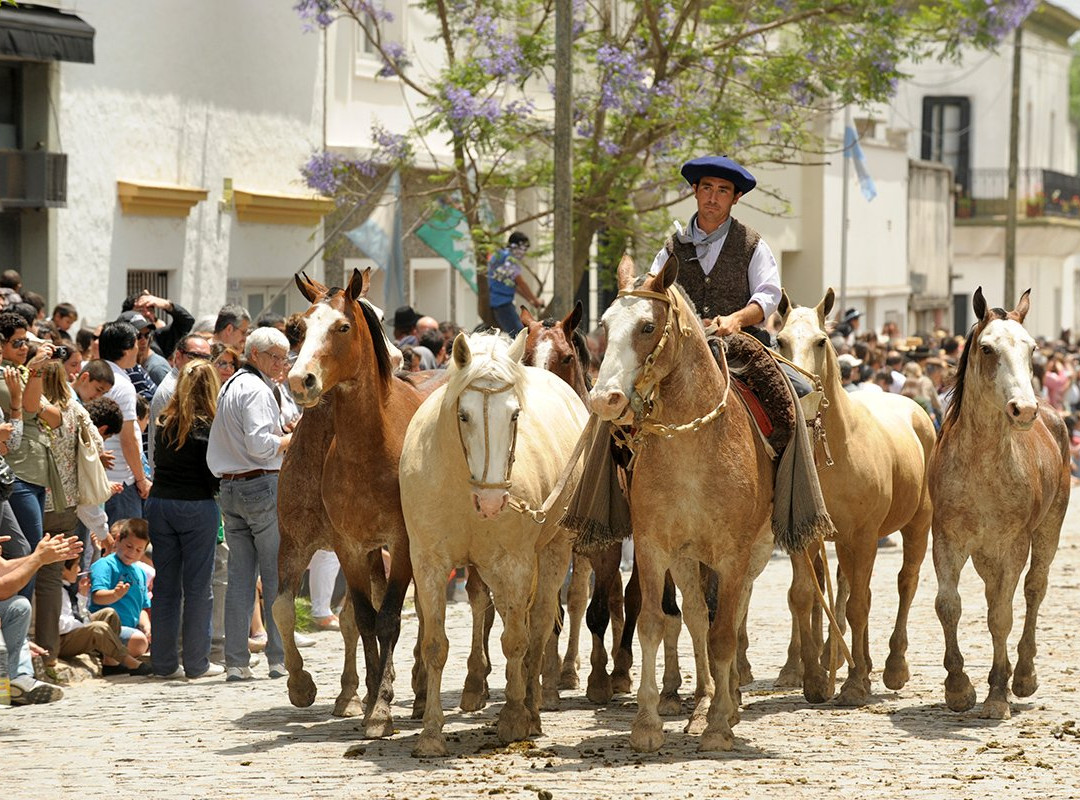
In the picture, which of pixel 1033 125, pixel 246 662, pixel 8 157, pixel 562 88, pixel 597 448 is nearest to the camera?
pixel 597 448

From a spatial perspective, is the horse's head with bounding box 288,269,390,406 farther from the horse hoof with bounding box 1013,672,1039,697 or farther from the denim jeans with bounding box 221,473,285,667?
the horse hoof with bounding box 1013,672,1039,697

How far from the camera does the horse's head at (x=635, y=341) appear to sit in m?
8.82

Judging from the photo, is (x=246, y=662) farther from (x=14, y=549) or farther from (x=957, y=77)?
(x=957, y=77)

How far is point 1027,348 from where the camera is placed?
10.3m

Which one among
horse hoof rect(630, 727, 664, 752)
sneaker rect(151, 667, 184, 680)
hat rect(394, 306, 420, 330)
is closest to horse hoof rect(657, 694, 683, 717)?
horse hoof rect(630, 727, 664, 752)

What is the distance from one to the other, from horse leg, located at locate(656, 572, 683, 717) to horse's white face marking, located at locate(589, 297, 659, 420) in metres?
1.60

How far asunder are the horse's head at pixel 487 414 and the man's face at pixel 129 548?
396 cm

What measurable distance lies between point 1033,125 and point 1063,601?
43.0 metres

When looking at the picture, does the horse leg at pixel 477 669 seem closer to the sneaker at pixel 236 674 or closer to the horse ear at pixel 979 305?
the sneaker at pixel 236 674

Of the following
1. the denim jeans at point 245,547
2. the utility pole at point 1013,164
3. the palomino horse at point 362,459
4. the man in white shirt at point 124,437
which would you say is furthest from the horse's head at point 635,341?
the utility pole at point 1013,164

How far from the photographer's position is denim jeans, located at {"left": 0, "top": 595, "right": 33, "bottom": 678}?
35.4 feet

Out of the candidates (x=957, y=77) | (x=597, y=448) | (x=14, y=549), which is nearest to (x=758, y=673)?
(x=597, y=448)

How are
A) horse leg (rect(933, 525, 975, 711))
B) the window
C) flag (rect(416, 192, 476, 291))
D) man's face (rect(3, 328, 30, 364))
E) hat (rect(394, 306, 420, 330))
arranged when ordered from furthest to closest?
the window < flag (rect(416, 192, 476, 291)) < hat (rect(394, 306, 420, 330)) < man's face (rect(3, 328, 30, 364)) < horse leg (rect(933, 525, 975, 711))

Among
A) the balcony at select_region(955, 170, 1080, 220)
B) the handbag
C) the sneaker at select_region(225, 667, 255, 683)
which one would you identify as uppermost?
the balcony at select_region(955, 170, 1080, 220)
